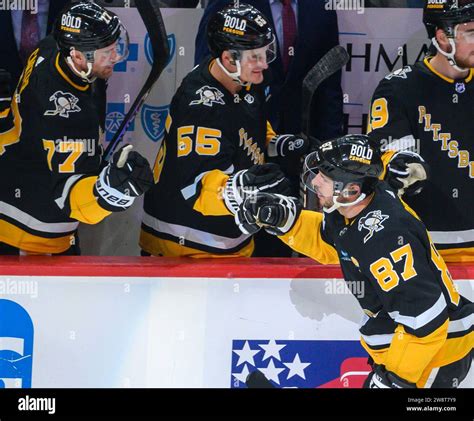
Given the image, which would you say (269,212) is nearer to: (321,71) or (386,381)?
(386,381)

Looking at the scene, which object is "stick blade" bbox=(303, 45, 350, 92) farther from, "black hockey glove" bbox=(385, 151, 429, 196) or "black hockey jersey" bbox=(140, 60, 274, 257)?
Answer: "black hockey glove" bbox=(385, 151, 429, 196)

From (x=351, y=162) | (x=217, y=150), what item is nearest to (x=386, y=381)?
(x=351, y=162)

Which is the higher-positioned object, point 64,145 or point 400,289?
point 64,145

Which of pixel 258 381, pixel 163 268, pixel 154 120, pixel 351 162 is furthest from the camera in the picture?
pixel 154 120

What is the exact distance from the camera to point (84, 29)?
443 centimetres

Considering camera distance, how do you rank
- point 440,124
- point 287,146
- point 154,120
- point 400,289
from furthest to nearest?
point 154,120 < point 287,146 < point 440,124 < point 400,289

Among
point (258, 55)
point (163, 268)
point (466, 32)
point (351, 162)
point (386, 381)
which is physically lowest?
point (386, 381)

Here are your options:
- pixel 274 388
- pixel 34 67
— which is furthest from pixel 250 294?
pixel 34 67

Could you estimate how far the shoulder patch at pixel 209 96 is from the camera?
14.8 feet

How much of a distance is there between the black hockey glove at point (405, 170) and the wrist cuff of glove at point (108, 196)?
88 cm

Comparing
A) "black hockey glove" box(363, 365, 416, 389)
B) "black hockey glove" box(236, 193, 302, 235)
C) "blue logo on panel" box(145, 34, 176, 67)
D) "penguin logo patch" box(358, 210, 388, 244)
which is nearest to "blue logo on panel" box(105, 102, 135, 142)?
"blue logo on panel" box(145, 34, 176, 67)

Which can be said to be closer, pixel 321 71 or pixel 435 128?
pixel 435 128

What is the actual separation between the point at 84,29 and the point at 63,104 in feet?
0.86

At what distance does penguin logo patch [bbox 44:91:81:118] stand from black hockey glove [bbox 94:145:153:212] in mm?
243
